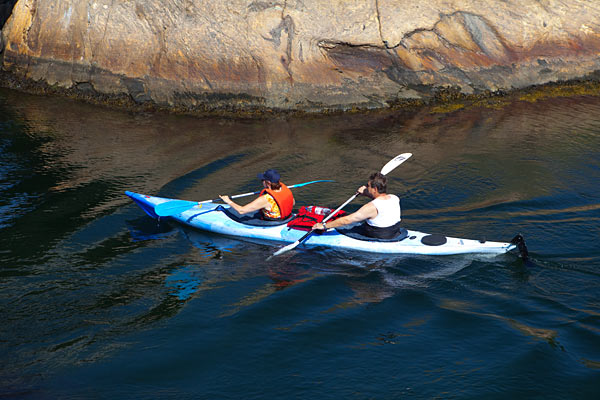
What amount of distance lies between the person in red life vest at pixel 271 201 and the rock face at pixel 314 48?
19.6ft

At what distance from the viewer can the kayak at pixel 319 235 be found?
291 inches

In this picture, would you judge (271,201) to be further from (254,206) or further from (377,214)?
(377,214)

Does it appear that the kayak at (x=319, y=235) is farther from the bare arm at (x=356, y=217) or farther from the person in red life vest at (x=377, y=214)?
the bare arm at (x=356, y=217)

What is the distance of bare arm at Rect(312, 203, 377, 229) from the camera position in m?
7.47

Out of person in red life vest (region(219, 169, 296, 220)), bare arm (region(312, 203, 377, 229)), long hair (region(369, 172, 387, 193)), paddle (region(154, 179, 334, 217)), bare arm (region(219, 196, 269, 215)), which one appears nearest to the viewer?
long hair (region(369, 172, 387, 193))

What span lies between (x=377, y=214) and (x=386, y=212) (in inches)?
4.9

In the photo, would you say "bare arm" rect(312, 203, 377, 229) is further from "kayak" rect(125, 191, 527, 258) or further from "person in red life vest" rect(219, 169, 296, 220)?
"person in red life vest" rect(219, 169, 296, 220)

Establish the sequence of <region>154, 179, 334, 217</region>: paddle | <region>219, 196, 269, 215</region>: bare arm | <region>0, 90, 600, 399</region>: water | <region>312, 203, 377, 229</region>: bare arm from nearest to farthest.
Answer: <region>0, 90, 600, 399</region>: water < <region>312, 203, 377, 229</region>: bare arm < <region>219, 196, 269, 215</region>: bare arm < <region>154, 179, 334, 217</region>: paddle

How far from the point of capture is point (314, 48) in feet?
45.9

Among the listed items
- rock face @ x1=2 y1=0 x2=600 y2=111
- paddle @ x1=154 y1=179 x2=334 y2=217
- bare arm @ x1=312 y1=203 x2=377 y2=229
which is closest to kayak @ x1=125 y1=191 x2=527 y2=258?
paddle @ x1=154 y1=179 x2=334 y2=217

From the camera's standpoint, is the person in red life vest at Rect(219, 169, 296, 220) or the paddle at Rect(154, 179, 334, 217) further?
the paddle at Rect(154, 179, 334, 217)

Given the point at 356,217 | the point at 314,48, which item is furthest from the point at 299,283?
the point at 314,48

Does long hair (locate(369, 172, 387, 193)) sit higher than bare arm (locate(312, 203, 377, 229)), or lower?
higher

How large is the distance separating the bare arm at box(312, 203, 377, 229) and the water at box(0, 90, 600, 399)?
→ 1.33ft
